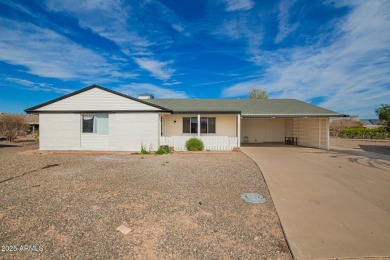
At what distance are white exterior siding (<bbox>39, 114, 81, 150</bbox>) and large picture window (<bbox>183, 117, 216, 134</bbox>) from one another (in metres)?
7.28

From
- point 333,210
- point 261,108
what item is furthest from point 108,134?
point 333,210

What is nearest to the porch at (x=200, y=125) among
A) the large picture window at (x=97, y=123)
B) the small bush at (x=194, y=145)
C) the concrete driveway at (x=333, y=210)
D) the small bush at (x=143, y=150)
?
the small bush at (x=194, y=145)

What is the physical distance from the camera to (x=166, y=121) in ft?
52.4

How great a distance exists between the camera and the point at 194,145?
44.7 ft

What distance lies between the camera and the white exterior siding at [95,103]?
1313 cm

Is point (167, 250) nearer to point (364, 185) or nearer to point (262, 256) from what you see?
point (262, 256)

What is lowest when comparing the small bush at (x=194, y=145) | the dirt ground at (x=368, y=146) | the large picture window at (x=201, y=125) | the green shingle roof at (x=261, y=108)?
the dirt ground at (x=368, y=146)

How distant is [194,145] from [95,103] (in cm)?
691

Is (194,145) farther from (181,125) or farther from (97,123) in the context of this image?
(97,123)

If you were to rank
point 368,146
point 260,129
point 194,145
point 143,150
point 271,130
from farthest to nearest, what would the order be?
point 271,130 → point 260,129 → point 368,146 → point 194,145 → point 143,150

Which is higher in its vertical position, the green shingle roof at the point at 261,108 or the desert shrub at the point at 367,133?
the green shingle roof at the point at 261,108

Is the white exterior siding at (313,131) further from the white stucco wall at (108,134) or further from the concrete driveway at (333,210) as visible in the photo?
the white stucco wall at (108,134)

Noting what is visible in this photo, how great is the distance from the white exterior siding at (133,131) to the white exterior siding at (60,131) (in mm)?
2302

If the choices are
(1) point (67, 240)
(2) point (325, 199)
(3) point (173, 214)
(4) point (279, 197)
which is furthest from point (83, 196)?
(2) point (325, 199)
